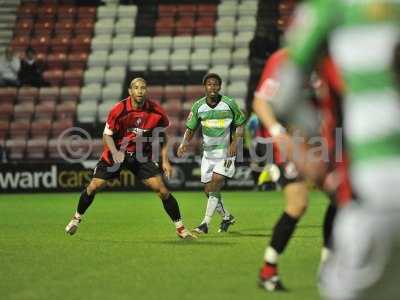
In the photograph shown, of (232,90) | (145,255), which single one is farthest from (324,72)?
(232,90)

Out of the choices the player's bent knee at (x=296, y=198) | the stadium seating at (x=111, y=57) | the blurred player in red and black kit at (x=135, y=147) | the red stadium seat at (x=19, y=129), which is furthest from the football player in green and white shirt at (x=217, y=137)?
the red stadium seat at (x=19, y=129)

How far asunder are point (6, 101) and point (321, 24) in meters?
25.5

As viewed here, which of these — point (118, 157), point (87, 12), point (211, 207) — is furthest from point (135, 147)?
point (87, 12)

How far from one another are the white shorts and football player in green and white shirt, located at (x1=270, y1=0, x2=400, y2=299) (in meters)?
9.91

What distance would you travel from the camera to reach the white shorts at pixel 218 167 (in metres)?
13.7

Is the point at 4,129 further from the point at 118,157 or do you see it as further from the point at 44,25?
the point at 118,157

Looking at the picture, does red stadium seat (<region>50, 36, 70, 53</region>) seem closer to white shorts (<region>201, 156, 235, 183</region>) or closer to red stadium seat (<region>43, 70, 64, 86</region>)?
red stadium seat (<region>43, 70, 64, 86</region>)

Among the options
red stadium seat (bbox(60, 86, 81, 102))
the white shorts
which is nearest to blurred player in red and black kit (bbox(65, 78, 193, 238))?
the white shorts

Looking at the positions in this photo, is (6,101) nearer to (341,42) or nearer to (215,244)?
(215,244)

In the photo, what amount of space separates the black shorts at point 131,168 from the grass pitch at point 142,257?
0.85 meters

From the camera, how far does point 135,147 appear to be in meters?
12.4

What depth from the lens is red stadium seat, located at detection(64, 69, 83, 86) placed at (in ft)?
96.3

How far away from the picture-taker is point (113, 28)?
3100 cm

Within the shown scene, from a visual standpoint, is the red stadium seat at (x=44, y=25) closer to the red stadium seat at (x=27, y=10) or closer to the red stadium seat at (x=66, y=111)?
the red stadium seat at (x=27, y=10)
